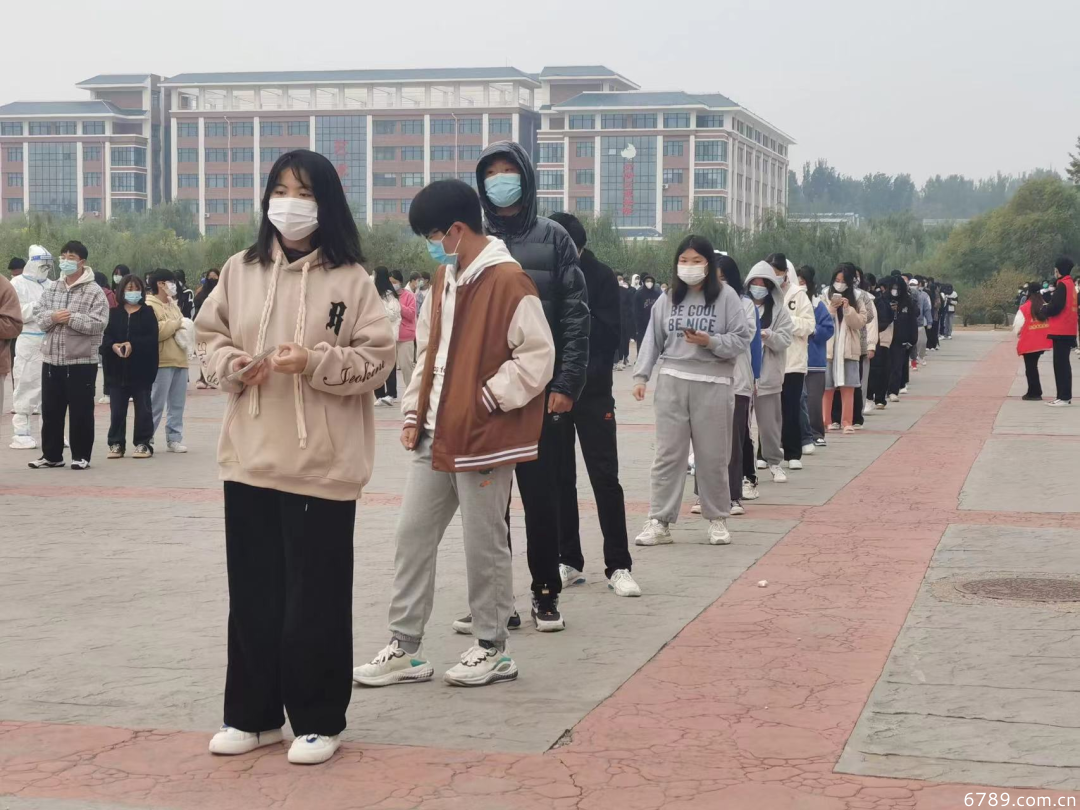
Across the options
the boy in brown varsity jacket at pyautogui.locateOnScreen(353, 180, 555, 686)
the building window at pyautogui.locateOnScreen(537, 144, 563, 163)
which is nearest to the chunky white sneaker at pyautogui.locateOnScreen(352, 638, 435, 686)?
the boy in brown varsity jacket at pyautogui.locateOnScreen(353, 180, 555, 686)

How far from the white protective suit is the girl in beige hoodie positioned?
31.4 ft

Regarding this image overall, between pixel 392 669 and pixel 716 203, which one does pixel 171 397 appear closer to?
pixel 392 669

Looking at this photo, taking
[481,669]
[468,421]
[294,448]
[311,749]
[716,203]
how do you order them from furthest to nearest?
1. [716,203]
2. [481,669]
3. [468,421]
4. [294,448]
5. [311,749]

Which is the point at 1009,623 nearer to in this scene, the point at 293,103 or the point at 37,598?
the point at 37,598

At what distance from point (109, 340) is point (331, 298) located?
10.0m

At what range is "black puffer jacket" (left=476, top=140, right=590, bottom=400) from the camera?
21.3ft

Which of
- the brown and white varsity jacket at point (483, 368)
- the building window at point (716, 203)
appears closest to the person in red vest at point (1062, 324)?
the brown and white varsity jacket at point (483, 368)

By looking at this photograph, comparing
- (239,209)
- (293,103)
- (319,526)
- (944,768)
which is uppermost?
(293,103)

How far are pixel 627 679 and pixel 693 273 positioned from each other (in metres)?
3.72

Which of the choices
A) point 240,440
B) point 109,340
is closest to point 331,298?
point 240,440

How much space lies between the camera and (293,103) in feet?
504

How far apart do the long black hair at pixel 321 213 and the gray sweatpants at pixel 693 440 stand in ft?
14.2

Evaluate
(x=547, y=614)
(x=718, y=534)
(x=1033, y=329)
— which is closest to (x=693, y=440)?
(x=718, y=534)

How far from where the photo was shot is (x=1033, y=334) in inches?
818
